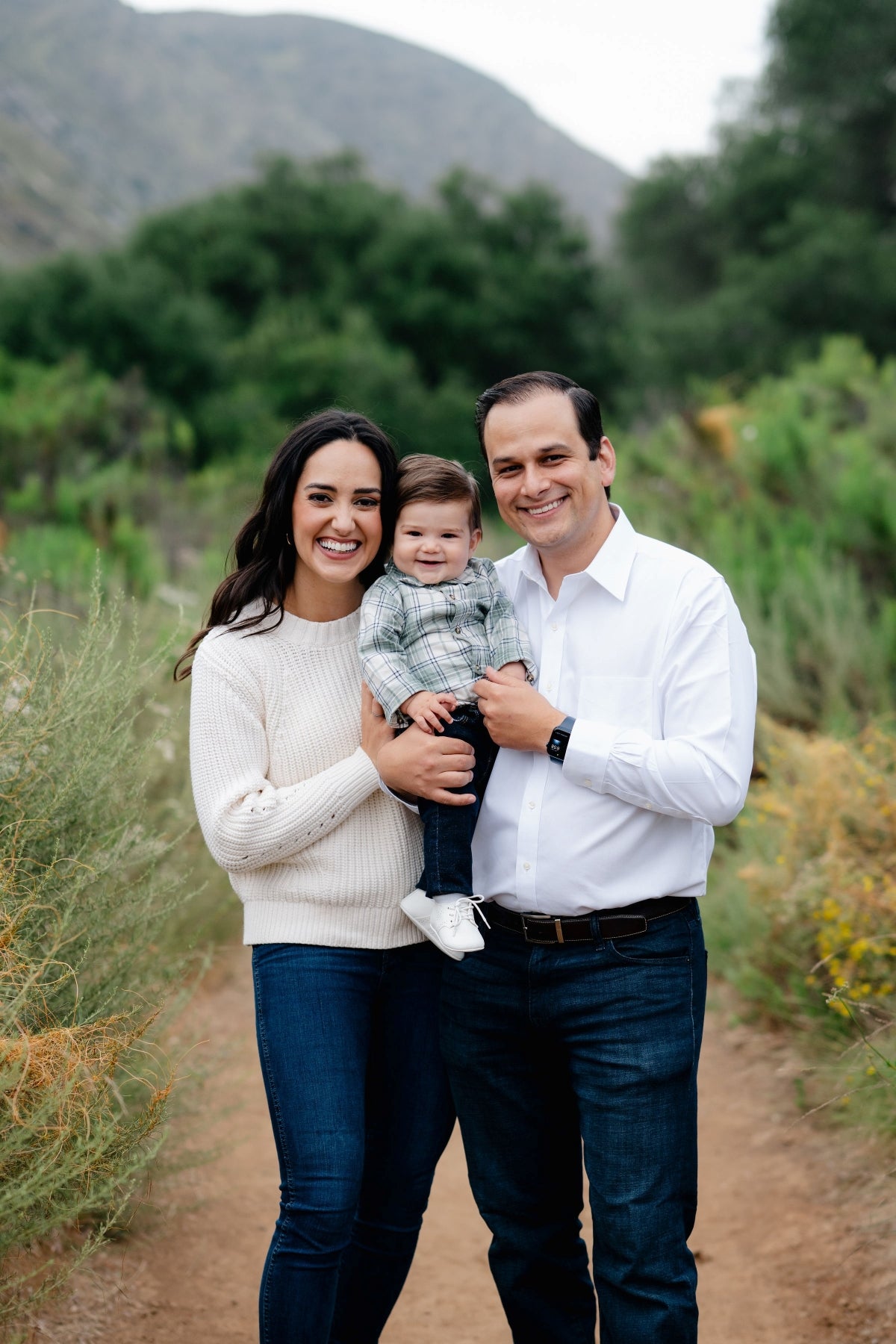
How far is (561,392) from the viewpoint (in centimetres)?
253

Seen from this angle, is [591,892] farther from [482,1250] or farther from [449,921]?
[482,1250]

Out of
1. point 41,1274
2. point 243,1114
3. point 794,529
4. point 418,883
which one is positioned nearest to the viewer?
point 418,883

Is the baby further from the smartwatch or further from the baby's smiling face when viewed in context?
the smartwatch

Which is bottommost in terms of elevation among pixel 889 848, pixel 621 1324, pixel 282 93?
pixel 621 1324

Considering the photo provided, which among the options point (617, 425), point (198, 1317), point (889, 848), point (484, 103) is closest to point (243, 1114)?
point (198, 1317)

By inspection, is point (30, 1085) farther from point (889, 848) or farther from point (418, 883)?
point (889, 848)

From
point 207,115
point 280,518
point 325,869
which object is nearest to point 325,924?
point 325,869

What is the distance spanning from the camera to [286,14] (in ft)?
371

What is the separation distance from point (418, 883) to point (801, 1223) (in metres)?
2.10

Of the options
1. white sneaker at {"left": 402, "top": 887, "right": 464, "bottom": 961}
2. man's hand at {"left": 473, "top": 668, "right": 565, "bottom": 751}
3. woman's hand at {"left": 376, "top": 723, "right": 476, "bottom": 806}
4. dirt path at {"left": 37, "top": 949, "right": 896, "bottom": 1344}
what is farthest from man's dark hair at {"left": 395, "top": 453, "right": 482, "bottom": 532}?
dirt path at {"left": 37, "top": 949, "right": 896, "bottom": 1344}

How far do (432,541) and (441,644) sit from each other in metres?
0.23

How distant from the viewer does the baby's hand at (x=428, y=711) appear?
248 centimetres

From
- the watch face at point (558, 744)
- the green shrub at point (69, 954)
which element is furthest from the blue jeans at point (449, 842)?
the green shrub at point (69, 954)

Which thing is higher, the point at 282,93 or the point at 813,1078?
the point at 282,93
